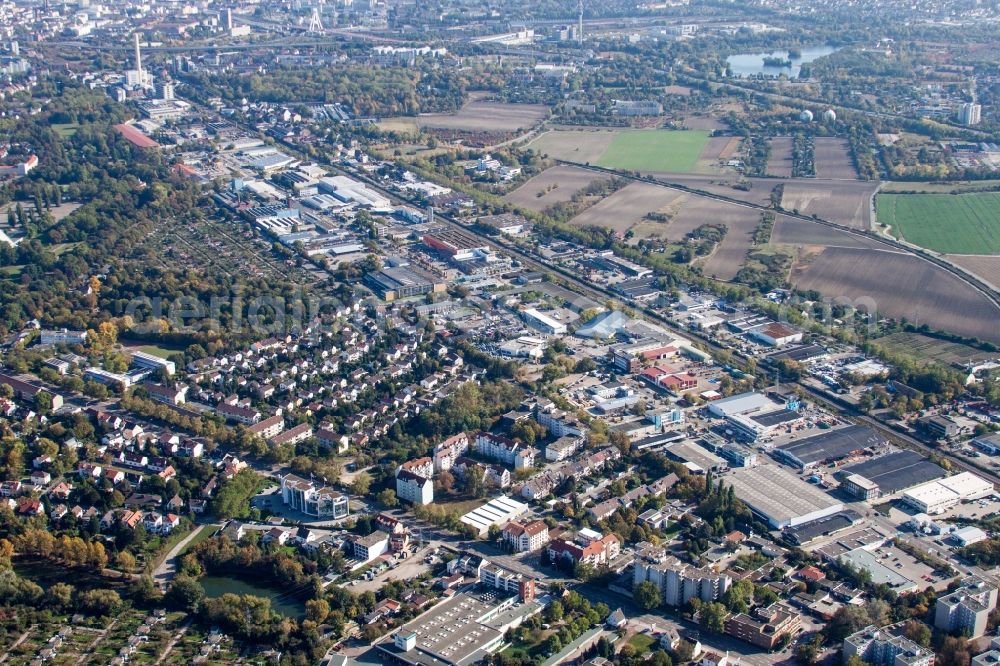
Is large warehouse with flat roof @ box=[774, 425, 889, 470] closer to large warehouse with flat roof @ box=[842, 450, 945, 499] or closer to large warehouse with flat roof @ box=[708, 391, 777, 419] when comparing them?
large warehouse with flat roof @ box=[842, 450, 945, 499]

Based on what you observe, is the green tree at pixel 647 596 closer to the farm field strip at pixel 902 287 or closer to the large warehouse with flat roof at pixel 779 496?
the large warehouse with flat roof at pixel 779 496

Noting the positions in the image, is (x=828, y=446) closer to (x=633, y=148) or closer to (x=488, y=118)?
(x=633, y=148)

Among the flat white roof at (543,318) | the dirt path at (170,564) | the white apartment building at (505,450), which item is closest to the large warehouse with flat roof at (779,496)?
the white apartment building at (505,450)

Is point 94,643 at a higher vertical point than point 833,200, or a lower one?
lower

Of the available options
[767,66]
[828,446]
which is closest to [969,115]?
[767,66]

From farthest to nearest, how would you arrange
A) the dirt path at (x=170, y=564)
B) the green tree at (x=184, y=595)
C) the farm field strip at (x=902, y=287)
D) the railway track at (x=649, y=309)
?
the farm field strip at (x=902, y=287) → the railway track at (x=649, y=309) → the dirt path at (x=170, y=564) → the green tree at (x=184, y=595)

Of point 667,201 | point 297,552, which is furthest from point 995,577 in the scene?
point 667,201

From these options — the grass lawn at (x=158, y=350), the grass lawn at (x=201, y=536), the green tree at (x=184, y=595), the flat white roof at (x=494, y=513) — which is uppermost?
the flat white roof at (x=494, y=513)
